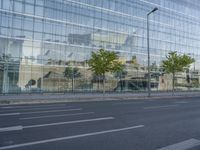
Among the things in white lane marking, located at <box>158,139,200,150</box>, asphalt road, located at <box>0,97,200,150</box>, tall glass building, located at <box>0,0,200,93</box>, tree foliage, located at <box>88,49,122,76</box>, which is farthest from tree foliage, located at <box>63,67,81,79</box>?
white lane marking, located at <box>158,139,200,150</box>

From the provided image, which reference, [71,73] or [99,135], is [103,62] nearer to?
[71,73]

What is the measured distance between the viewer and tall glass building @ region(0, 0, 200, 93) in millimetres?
35250

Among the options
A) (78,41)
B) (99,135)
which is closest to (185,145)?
(99,135)

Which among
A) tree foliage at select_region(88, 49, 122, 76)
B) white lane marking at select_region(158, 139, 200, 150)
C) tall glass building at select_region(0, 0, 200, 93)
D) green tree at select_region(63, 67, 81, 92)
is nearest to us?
white lane marking at select_region(158, 139, 200, 150)

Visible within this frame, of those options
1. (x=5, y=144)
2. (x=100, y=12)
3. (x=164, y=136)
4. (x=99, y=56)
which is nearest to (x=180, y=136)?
(x=164, y=136)

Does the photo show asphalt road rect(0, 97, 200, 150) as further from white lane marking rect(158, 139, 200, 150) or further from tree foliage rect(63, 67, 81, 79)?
tree foliage rect(63, 67, 81, 79)

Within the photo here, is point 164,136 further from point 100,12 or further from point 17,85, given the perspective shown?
point 100,12

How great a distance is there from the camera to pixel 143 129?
10.5 metres

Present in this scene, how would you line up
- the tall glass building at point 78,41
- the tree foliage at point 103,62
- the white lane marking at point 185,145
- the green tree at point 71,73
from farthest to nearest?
1. the green tree at point 71,73
2. the tall glass building at point 78,41
3. the tree foliage at point 103,62
4. the white lane marking at point 185,145

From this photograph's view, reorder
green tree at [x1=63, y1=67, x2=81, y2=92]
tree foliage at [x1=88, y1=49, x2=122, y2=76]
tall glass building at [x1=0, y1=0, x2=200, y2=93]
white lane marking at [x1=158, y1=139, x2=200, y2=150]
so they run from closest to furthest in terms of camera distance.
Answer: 1. white lane marking at [x1=158, y1=139, x2=200, y2=150]
2. tree foliage at [x1=88, y1=49, x2=122, y2=76]
3. tall glass building at [x1=0, y1=0, x2=200, y2=93]
4. green tree at [x1=63, y1=67, x2=81, y2=92]

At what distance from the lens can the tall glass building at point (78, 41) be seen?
3525cm

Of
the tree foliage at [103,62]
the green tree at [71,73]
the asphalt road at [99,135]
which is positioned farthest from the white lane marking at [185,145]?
the green tree at [71,73]

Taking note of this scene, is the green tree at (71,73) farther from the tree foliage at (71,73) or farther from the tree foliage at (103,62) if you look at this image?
the tree foliage at (103,62)

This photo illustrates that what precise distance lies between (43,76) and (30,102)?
14.0m
